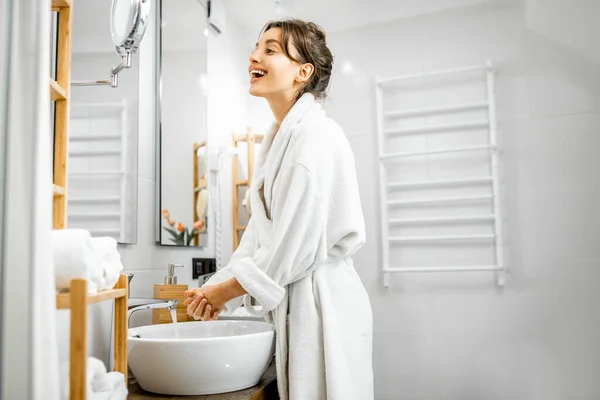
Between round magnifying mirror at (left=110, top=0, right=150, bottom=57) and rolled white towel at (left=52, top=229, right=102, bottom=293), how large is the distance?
727mm

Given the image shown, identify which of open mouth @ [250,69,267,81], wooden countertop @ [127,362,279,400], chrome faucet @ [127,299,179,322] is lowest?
wooden countertop @ [127,362,279,400]

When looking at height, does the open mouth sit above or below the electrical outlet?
above

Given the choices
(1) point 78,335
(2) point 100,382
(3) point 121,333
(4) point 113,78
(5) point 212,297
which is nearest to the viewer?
(1) point 78,335

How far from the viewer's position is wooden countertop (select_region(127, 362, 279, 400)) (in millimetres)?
1277

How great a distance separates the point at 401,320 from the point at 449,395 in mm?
372

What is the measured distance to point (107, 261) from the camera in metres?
0.98

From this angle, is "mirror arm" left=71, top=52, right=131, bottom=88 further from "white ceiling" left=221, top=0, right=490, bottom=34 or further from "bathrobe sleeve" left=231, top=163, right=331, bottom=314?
"white ceiling" left=221, top=0, right=490, bottom=34

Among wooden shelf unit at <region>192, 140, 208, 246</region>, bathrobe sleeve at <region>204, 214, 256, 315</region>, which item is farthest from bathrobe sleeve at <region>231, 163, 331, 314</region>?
wooden shelf unit at <region>192, 140, 208, 246</region>

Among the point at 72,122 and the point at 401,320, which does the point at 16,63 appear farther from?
the point at 401,320

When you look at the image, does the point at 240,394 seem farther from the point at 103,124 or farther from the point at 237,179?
the point at 237,179

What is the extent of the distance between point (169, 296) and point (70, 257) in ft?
2.76

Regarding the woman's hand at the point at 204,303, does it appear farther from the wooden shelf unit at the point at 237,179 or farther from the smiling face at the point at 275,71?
the wooden shelf unit at the point at 237,179

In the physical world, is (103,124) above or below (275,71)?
below

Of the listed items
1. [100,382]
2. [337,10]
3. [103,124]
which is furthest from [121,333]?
[337,10]
